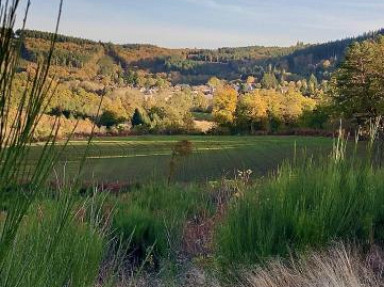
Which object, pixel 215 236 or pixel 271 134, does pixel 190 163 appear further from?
pixel 215 236

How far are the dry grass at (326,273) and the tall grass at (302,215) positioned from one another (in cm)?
25

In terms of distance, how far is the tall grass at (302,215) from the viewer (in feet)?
12.0

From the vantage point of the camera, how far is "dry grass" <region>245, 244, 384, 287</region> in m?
2.75

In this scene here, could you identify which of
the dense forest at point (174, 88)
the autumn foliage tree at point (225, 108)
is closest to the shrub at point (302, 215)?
the dense forest at point (174, 88)

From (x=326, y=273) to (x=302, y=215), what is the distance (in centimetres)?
86

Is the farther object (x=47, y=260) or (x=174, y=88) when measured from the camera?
(x=174, y=88)

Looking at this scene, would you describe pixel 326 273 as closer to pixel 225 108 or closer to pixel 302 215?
pixel 302 215

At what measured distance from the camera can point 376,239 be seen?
3721mm

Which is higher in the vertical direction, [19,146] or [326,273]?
[19,146]

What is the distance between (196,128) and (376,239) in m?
89.7

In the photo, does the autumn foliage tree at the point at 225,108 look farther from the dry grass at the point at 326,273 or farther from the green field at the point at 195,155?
the dry grass at the point at 326,273

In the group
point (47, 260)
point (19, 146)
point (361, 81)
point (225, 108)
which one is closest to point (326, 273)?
point (47, 260)

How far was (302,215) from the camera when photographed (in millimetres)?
3615

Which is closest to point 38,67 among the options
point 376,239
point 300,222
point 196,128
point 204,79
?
point 300,222
